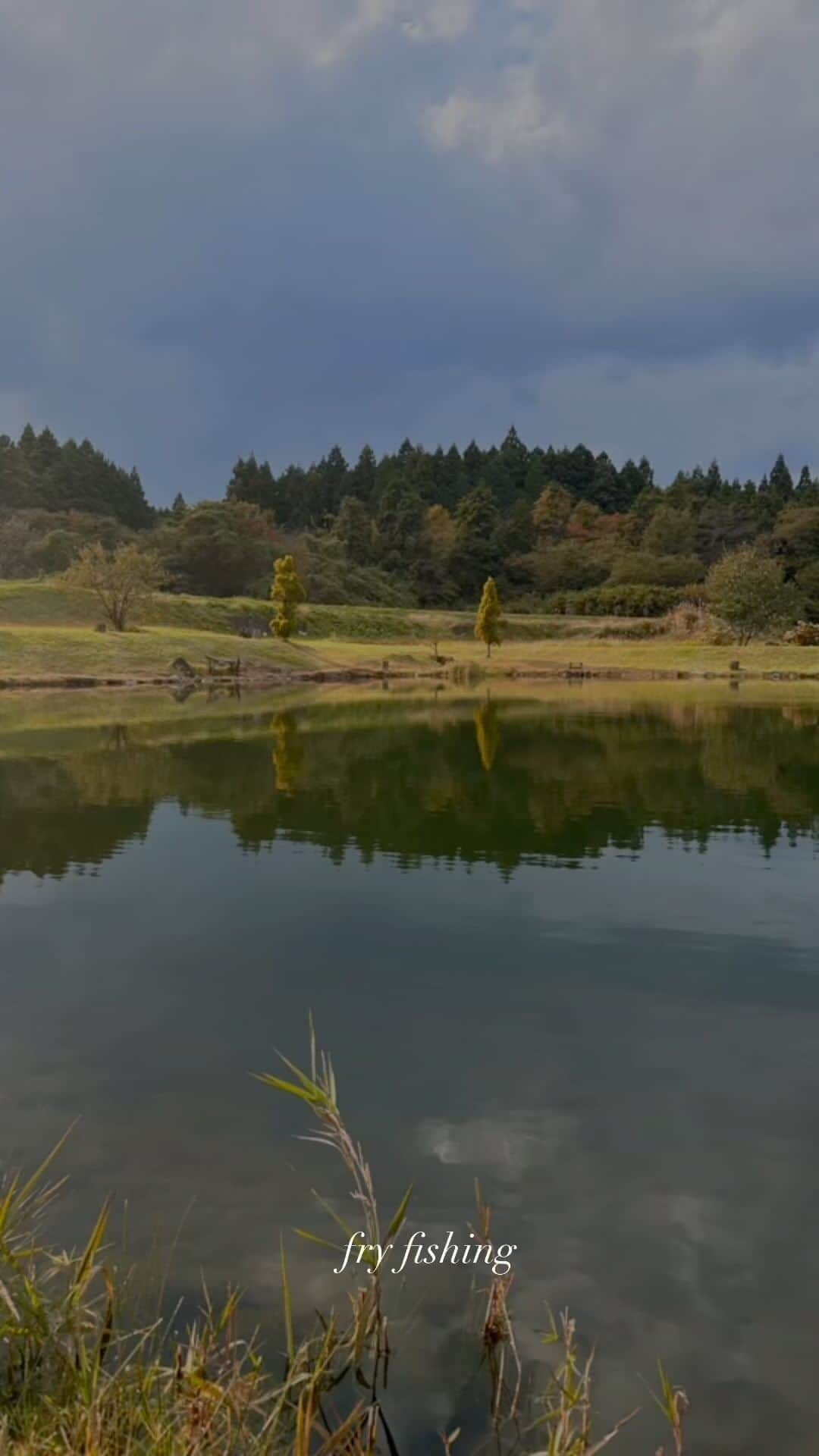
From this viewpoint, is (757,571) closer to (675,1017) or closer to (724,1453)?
(675,1017)

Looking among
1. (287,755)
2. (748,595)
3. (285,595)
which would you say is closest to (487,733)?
(287,755)

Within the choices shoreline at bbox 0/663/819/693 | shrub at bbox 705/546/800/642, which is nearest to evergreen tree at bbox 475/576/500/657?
shoreline at bbox 0/663/819/693

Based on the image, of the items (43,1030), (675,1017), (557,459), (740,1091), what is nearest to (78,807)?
(43,1030)

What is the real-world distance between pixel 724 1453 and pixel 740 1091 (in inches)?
135

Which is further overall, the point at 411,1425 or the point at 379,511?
the point at 379,511

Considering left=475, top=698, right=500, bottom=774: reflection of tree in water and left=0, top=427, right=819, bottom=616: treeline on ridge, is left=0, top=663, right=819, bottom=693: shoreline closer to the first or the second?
left=475, top=698, right=500, bottom=774: reflection of tree in water

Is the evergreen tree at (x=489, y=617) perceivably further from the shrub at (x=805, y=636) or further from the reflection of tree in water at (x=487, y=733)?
the reflection of tree in water at (x=487, y=733)

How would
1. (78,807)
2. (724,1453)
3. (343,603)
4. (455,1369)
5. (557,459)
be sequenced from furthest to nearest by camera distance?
(557,459)
(343,603)
(78,807)
(455,1369)
(724,1453)

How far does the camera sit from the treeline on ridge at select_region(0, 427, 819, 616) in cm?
8950

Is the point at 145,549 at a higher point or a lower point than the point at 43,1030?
higher

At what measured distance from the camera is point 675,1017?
28.8 feet

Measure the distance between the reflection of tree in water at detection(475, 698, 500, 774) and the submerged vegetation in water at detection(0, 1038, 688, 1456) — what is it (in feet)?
60.6

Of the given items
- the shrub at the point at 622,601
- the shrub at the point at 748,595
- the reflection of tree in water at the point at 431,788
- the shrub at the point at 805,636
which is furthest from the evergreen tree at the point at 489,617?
the reflection of tree in water at the point at 431,788

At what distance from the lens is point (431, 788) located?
2105 cm
